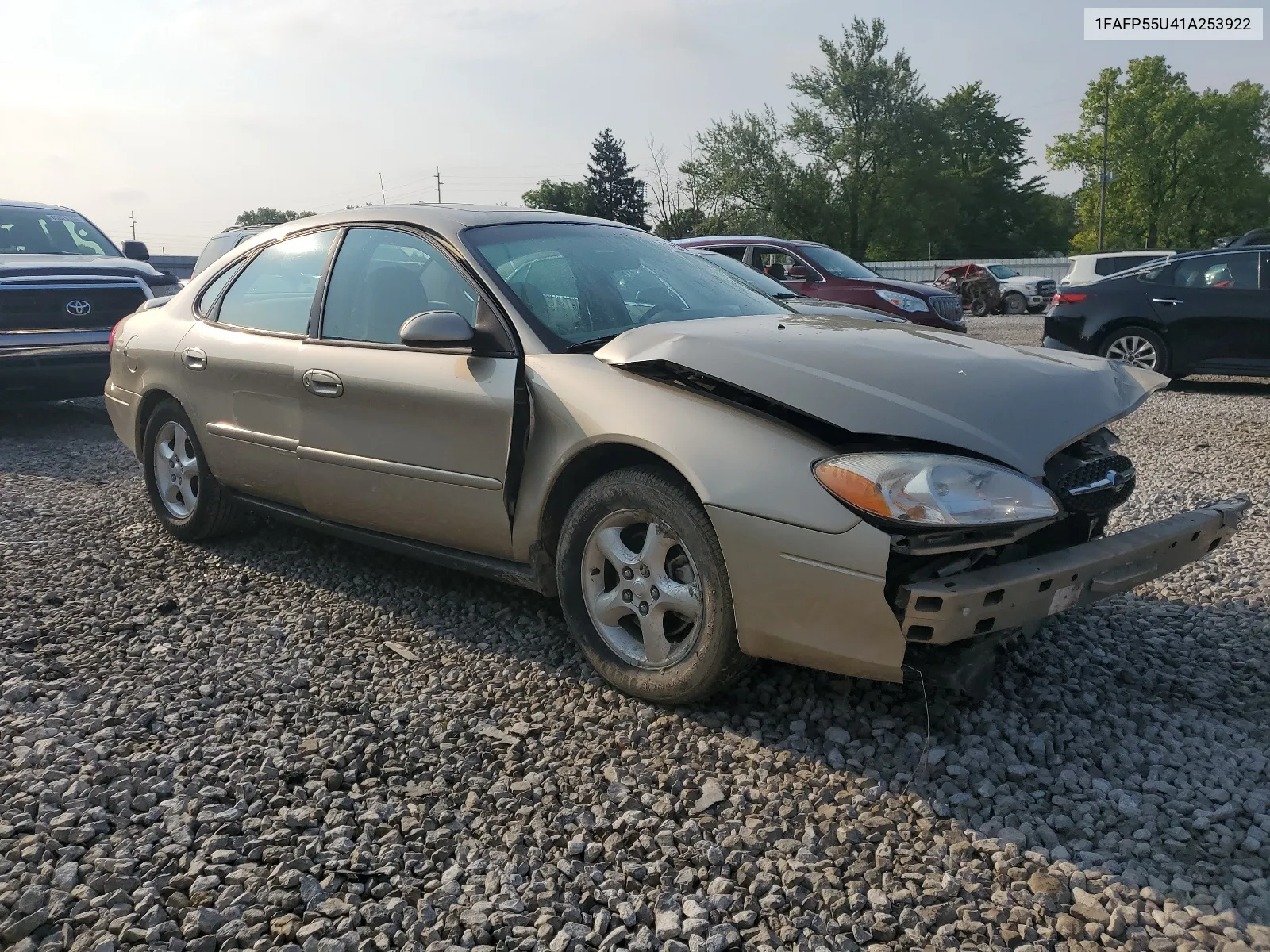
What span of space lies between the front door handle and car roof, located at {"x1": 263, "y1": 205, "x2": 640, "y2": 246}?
26.2 inches

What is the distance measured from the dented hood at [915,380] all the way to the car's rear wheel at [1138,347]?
759 centimetres

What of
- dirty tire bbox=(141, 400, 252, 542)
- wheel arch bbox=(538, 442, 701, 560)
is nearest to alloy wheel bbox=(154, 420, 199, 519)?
dirty tire bbox=(141, 400, 252, 542)

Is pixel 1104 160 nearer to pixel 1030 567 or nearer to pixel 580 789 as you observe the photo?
pixel 1030 567

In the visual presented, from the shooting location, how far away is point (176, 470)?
5.04 meters

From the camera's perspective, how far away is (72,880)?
2.31 m

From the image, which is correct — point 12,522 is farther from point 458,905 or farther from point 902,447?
point 902,447

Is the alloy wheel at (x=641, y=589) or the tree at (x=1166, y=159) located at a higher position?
the tree at (x=1166, y=159)

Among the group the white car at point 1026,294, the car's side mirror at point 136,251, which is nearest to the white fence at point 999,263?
the white car at point 1026,294

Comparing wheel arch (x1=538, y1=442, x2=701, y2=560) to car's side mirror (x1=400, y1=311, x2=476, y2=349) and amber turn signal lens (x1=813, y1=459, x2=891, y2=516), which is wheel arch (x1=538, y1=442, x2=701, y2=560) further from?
car's side mirror (x1=400, y1=311, x2=476, y2=349)

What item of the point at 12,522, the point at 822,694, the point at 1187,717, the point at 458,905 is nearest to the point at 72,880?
the point at 458,905

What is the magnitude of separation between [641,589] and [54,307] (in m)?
7.67

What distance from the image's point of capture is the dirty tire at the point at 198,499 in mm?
4832

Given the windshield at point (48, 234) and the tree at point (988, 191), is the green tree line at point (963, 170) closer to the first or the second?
the tree at point (988, 191)

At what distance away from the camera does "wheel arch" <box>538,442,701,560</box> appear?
3057mm
